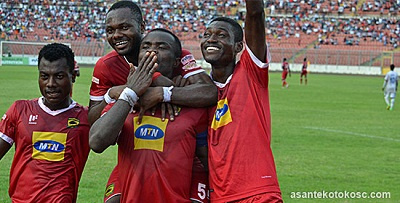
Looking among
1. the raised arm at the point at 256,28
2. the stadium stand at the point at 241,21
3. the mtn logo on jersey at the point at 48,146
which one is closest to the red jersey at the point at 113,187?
the mtn logo on jersey at the point at 48,146

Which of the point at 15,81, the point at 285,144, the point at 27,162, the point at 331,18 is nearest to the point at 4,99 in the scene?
Result: the point at 15,81

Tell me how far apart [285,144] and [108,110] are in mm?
11182

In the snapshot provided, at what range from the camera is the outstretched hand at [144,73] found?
4.28 metres

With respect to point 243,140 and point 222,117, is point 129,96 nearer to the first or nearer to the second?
point 222,117

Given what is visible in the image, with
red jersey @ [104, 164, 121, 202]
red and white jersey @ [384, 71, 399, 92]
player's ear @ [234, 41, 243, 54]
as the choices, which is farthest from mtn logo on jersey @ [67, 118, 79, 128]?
red and white jersey @ [384, 71, 399, 92]

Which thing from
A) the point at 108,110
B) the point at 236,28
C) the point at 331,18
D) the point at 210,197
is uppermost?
the point at 236,28

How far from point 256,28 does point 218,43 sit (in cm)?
32

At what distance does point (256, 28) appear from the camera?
172 inches

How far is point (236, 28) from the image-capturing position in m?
4.70

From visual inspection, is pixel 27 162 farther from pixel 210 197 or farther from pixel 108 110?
pixel 210 197

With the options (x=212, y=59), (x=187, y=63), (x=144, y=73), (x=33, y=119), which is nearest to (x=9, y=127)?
(x=33, y=119)

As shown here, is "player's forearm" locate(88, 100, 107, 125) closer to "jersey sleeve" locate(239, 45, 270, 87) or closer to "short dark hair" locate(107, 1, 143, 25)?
"short dark hair" locate(107, 1, 143, 25)

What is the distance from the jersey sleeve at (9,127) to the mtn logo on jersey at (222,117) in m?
1.66

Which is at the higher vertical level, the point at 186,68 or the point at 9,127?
the point at 186,68
